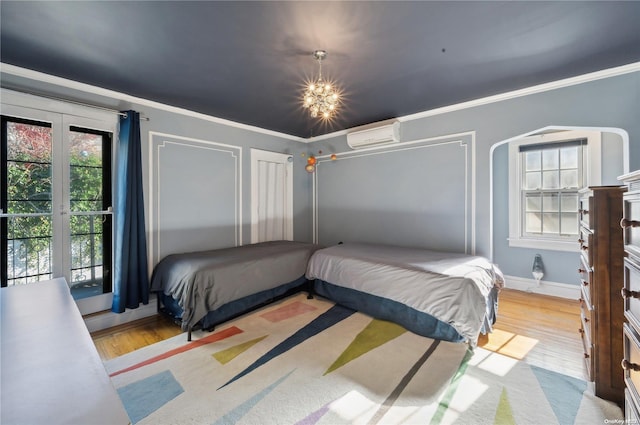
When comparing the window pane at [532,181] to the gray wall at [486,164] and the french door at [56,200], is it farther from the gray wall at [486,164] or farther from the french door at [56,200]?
the french door at [56,200]

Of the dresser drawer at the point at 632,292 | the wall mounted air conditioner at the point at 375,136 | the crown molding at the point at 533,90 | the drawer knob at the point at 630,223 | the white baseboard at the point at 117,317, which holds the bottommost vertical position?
the white baseboard at the point at 117,317

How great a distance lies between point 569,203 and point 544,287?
3.72 feet

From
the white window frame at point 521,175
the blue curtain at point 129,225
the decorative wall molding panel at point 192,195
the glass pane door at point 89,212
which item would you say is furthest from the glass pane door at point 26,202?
the white window frame at point 521,175

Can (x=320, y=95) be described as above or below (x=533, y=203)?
above

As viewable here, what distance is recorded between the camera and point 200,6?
1.59 m

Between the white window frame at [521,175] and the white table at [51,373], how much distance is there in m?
4.48

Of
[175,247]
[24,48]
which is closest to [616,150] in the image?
[175,247]

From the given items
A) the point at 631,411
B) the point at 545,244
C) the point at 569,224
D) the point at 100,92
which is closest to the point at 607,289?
the point at 631,411

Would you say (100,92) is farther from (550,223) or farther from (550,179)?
(550,223)

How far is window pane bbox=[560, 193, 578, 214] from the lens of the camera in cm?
351

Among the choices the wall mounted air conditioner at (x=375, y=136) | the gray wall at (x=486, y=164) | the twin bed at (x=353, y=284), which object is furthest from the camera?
the wall mounted air conditioner at (x=375, y=136)

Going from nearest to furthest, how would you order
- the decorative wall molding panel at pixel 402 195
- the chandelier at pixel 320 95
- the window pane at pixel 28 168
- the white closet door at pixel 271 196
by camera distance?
1. the chandelier at pixel 320 95
2. the window pane at pixel 28 168
3. the decorative wall molding panel at pixel 402 195
4. the white closet door at pixel 271 196

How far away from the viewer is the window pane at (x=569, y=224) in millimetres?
3508

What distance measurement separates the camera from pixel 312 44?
196 cm
